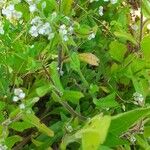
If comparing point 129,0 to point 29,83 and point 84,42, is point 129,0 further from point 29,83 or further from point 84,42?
point 29,83

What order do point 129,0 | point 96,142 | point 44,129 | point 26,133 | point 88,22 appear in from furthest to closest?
point 129,0 → point 88,22 → point 26,133 → point 44,129 → point 96,142

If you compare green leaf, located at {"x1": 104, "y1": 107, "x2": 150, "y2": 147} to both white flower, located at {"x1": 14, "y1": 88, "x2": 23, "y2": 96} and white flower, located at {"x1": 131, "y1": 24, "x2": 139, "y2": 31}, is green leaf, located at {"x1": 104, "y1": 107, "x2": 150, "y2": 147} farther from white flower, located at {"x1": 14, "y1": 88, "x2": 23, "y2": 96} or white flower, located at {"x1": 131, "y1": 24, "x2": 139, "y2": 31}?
white flower, located at {"x1": 131, "y1": 24, "x2": 139, "y2": 31}

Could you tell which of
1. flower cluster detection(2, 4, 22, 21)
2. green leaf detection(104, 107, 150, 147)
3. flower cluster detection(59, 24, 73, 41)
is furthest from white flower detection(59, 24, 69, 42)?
green leaf detection(104, 107, 150, 147)

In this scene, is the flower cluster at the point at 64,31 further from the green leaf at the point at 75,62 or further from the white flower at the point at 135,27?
the white flower at the point at 135,27

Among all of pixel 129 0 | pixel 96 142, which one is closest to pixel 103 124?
pixel 96 142

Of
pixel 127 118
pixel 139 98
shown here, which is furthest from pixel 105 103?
pixel 127 118

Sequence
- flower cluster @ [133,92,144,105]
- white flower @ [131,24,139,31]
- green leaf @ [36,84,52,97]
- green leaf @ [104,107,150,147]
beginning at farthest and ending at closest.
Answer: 1. white flower @ [131,24,139,31]
2. flower cluster @ [133,92,144,105]
3. green leaf @ [36,84,52,97]
4. green leaf @ [104,107,150,147]

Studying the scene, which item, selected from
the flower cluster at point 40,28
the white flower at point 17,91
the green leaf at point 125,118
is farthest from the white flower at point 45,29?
the green leaf at point 125,118

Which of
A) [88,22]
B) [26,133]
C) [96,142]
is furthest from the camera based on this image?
[88,22]
